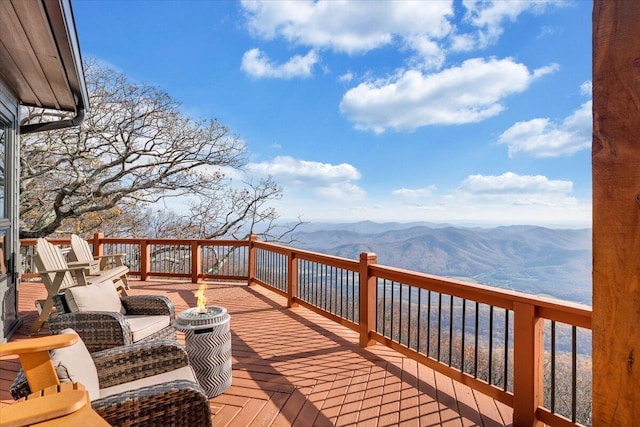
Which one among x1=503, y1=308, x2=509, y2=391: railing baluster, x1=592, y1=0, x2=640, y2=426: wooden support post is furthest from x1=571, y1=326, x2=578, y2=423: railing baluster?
x1=592, y1=0, x2=640, y2=426: wooden support post

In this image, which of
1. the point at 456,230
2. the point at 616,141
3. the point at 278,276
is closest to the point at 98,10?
the point at 278,276

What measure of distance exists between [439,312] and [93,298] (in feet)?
9.80

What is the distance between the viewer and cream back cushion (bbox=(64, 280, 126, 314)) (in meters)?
2.66

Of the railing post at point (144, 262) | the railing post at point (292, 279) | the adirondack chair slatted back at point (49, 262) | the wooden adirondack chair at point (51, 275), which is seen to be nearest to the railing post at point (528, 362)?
the railing post at point (292, 279)

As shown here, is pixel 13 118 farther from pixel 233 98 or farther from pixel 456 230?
pixel 456 230

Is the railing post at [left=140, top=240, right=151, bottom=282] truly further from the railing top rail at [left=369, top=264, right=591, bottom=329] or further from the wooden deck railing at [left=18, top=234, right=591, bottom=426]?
the railing top rail at [left=369, top=264, right=591, bottom=329]

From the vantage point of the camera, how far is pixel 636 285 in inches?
34.0

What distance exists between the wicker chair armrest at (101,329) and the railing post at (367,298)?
88.0 inches

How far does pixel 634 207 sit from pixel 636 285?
205mm

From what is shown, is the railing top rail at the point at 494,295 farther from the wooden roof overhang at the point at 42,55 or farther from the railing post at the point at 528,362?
the wooden roof overhang at the point at 42,55

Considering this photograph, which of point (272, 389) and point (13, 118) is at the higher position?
point (13, 118)

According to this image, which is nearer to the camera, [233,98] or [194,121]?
[194,121]

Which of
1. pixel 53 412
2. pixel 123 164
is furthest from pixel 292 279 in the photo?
pixel 123 164

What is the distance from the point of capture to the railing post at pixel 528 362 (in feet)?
7.07
